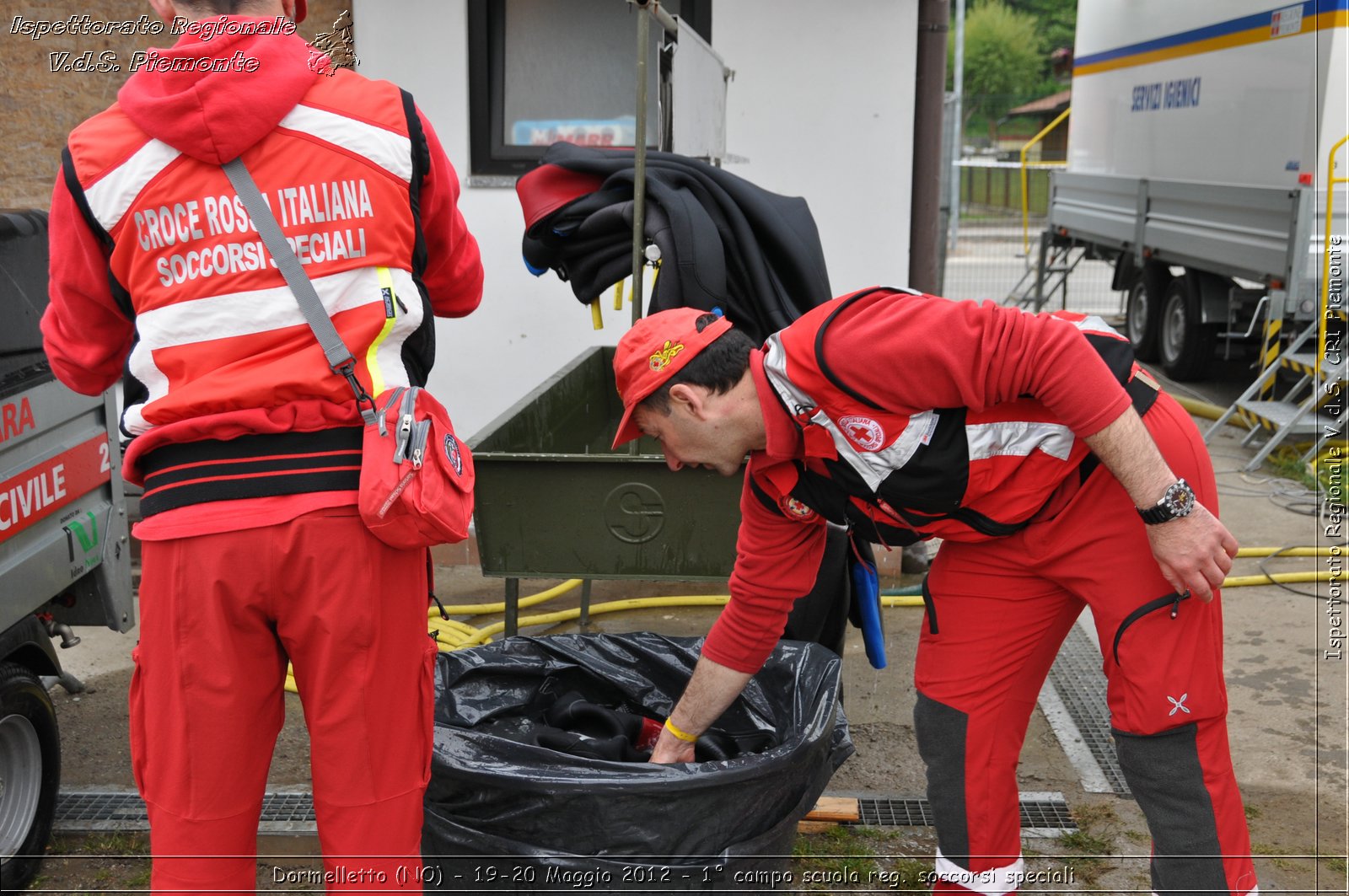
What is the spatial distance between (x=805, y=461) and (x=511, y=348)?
3143 mm

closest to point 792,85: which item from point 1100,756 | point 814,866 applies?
point 1100,756

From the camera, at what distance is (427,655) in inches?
78.2

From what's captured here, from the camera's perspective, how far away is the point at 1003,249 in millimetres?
20312

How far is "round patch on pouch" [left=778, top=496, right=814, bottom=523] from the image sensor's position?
226 centimetres

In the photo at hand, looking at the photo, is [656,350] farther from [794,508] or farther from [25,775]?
[25,775]

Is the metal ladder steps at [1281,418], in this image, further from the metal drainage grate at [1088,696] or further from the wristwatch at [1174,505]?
the wristwatch at [1174,505]

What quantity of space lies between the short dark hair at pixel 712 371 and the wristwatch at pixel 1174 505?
72 centimetres

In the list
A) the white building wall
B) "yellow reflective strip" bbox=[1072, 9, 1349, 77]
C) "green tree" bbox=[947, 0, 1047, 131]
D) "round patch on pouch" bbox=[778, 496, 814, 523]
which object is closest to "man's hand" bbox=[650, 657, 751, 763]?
"round patch on pouch" bbox=[778, 496, 814, 523]

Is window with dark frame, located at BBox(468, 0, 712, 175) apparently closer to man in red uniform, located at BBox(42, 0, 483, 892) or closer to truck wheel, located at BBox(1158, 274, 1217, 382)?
man in red uniform, located at BBox(42, 0, 483, 892)

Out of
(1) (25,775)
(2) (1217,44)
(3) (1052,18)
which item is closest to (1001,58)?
(3) (1052,18)

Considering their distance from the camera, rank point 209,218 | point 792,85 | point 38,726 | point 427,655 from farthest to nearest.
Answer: point 792,85 < point 38,726 < point 427,655 < point 209,218

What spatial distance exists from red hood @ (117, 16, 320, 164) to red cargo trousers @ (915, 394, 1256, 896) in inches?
56.5

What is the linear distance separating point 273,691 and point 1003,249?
19.8m

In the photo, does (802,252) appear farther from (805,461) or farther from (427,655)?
(427,655)
